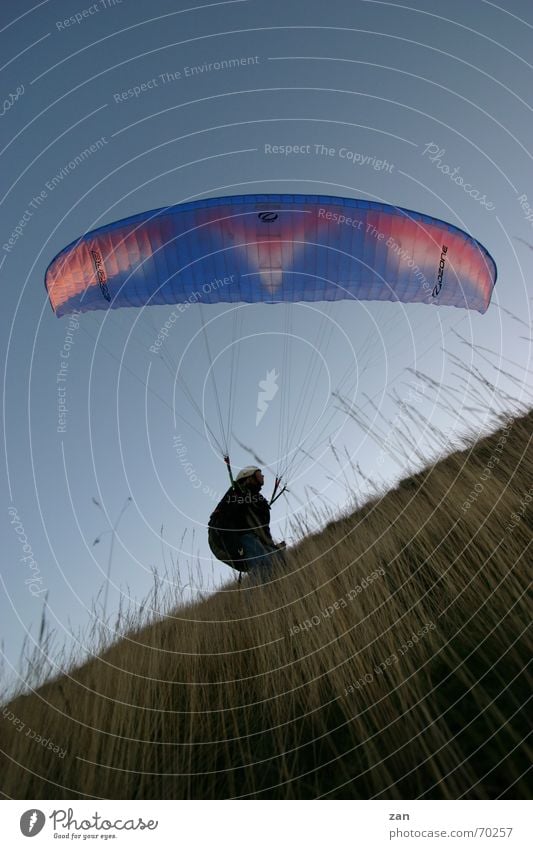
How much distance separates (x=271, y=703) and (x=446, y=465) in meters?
2.70

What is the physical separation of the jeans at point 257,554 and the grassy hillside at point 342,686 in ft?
4.30

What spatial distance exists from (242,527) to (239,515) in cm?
18

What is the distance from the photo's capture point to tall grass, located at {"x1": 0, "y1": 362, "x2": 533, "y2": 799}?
75.7 inches

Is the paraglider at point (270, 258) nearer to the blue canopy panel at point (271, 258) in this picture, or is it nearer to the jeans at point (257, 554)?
the blue canopy panel at point (271, 258)

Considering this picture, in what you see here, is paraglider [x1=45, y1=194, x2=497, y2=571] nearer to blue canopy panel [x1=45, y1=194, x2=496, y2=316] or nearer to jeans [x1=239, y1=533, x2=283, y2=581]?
blue canopy panel [x1=45, y1=194, x2=496, y2=316]

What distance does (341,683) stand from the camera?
2480mm
